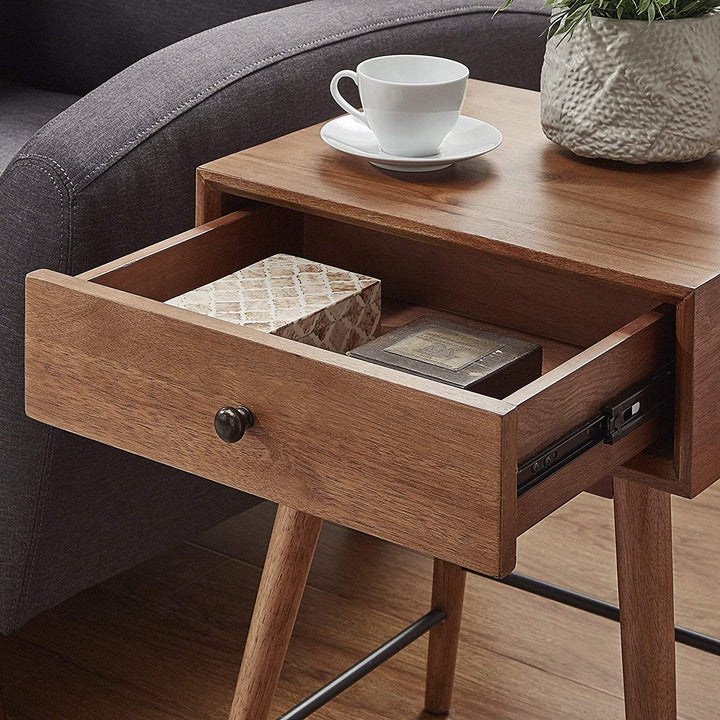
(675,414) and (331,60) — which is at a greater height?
(331,60)

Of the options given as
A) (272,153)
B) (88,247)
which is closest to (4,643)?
(88,247)

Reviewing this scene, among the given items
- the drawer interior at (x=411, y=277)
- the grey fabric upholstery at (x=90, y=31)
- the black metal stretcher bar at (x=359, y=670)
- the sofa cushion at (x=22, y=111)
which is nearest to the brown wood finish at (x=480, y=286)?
the drawer interior at (x=411, y=277)

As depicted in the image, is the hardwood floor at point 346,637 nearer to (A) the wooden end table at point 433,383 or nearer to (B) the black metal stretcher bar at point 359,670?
(B) the black metal stretcher bar at point 359,670

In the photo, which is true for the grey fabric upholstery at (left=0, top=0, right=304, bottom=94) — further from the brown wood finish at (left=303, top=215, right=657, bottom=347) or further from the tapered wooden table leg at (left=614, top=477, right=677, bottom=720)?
the tapered wooden table leg at (left=614, top=477, right=677, bottom=720)

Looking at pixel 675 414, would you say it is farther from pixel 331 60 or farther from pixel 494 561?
pixel 331 60

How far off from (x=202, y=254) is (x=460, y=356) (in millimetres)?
241

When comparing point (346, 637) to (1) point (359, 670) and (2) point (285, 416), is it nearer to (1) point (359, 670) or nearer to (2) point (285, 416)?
(1) point (359, 670)

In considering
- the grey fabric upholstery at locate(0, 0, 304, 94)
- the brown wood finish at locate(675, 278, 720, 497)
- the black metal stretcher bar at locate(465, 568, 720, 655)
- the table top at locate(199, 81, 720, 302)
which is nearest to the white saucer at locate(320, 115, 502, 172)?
the table top at locate(199, 81, 720, 302)

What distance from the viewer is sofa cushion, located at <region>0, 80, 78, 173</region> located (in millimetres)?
1431

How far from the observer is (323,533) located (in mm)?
1617

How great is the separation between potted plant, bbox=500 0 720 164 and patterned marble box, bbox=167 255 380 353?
21cm

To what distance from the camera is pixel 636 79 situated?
91cm

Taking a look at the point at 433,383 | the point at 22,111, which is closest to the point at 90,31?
the point at 22,111

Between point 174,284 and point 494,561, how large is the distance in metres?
0.37
